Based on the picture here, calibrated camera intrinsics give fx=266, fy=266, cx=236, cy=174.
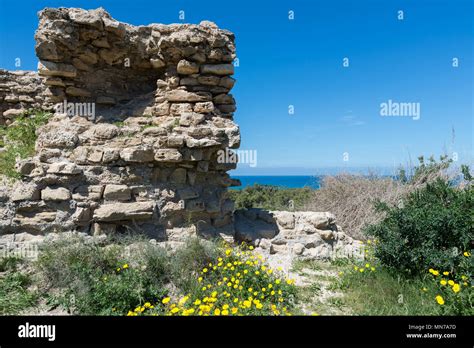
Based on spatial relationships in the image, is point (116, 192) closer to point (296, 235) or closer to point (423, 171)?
point (296, 235)

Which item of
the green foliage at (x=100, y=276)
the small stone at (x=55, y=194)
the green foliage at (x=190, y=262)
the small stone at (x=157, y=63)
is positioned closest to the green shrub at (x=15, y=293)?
the green foliage at (x=100, y=276)

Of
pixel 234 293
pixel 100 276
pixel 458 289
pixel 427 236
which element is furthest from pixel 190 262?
pixel 427 236

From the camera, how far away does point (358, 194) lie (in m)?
9.31

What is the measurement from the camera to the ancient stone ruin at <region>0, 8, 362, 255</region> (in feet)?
14.8

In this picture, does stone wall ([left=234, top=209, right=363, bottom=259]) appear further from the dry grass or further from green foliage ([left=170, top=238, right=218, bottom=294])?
Result: the dry grass

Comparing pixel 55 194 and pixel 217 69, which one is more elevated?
pixel 217 69

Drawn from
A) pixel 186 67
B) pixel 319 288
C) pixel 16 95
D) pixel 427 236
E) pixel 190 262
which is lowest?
pixel 319 288

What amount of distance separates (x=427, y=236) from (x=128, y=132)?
5.32 meters

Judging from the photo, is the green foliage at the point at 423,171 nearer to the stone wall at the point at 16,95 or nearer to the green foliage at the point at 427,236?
the green foliage at the point at 427,236

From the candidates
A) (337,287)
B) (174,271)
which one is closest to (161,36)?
(174,271)

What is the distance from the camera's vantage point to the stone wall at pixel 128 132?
177 inches
